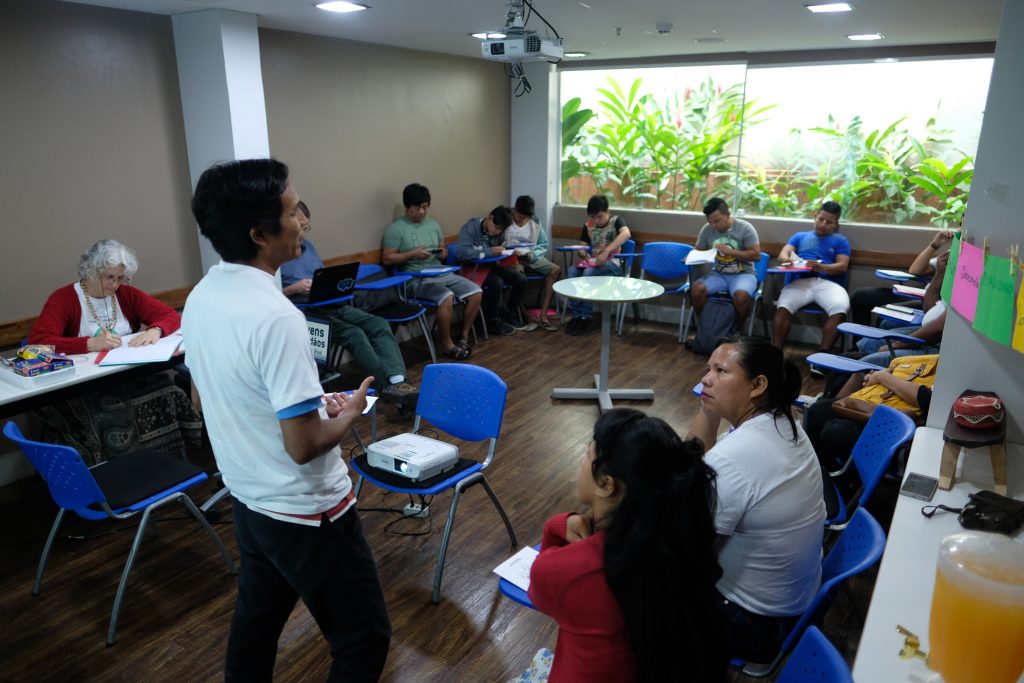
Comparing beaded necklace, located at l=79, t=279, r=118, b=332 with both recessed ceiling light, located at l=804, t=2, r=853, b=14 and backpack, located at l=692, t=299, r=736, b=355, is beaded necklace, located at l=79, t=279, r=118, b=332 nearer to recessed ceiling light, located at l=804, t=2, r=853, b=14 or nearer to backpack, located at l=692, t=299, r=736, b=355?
recessed ceiling light, located at l=804, t=2, r=853, b=14

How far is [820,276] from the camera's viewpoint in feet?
19.0

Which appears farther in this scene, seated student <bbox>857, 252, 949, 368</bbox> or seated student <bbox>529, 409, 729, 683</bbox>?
seated student <bbox>857, 252, 949, 368</bbox>

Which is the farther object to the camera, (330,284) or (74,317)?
(330,284)

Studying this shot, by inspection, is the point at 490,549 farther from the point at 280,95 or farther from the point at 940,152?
the point at 940,152

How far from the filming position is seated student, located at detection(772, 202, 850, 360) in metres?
5.57

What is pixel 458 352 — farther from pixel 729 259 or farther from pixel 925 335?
pixel 925 335

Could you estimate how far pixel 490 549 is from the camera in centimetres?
309

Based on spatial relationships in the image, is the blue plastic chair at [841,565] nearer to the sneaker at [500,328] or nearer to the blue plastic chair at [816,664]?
the blue plastic chair at [816,664]

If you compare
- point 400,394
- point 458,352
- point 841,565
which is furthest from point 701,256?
point 841,565

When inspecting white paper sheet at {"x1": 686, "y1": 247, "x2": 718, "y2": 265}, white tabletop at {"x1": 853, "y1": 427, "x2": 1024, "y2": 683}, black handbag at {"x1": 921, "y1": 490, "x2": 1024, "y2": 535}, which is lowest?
white tabletop at {"x1": 853, "y1": 427, "x2": 1024, "y2": 683}

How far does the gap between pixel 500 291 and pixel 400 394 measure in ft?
6.84

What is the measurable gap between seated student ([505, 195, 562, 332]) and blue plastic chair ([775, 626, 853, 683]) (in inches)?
208

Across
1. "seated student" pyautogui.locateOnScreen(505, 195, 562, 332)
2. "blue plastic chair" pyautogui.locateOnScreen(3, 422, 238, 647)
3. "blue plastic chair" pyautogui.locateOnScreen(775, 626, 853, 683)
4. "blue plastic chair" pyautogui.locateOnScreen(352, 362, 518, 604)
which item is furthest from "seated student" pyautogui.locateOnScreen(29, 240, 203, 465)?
"seated student" pyautogui.locateOnScreen(505, 195, 562, 332)

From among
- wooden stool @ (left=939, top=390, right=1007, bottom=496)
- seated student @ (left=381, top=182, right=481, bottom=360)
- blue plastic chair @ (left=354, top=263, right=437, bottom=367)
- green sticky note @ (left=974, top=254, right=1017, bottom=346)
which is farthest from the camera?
seated student @ (left=381, top=182, right=481, bottom=360)
